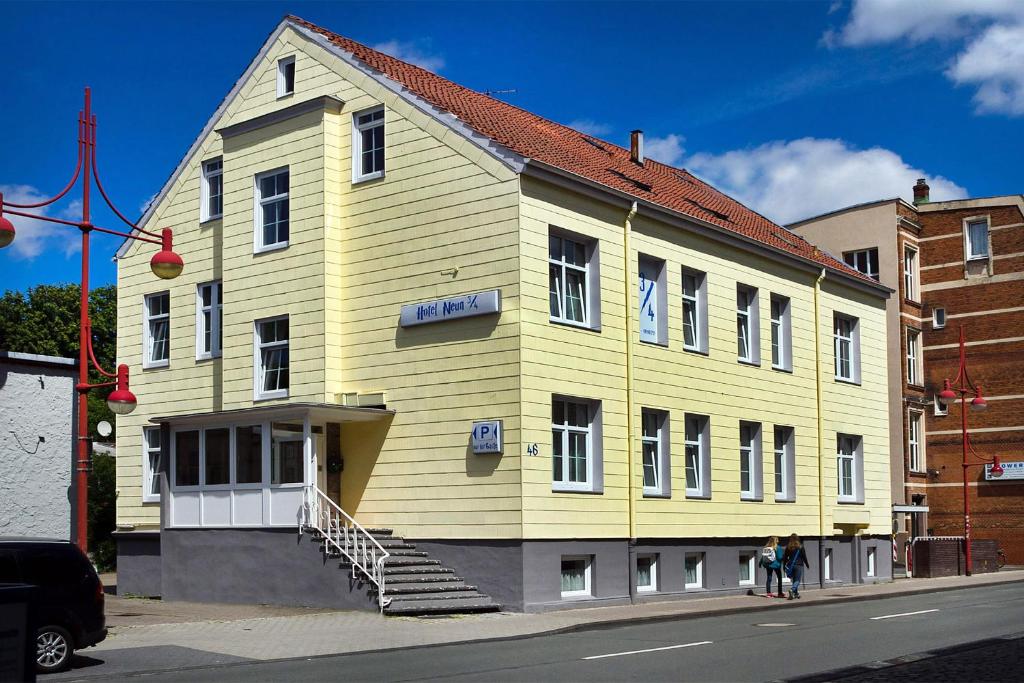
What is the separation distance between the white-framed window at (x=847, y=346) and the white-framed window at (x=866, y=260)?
48.5 feet

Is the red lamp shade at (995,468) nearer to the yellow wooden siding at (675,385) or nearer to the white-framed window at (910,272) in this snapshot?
the white-framed window at (910,272)

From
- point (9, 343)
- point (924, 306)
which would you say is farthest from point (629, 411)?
point (9, 343)

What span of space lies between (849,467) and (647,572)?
34.4 feet

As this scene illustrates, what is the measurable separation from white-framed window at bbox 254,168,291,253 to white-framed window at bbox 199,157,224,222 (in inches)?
75.5

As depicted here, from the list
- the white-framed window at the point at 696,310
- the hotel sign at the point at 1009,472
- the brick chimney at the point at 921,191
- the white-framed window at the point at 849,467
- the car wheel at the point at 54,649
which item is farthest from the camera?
the brick chimney at the point at 921,191

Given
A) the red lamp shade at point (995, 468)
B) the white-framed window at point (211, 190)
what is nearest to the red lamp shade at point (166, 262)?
→ the white-framed window at point (211, 190)

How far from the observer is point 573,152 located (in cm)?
2762

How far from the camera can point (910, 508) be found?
36.6m

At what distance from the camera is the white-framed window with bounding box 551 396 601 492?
76.6 ft

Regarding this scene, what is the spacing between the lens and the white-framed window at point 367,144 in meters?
25.5

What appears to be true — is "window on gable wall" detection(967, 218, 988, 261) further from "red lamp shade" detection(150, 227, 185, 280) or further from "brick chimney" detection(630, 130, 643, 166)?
"red lamp shade" detection(150, 227, 185, 280)

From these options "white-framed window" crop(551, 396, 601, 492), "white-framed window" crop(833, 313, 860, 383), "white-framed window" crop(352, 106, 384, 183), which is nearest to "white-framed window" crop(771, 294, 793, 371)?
"white-framed window" crop(833, 313, 860, 383)

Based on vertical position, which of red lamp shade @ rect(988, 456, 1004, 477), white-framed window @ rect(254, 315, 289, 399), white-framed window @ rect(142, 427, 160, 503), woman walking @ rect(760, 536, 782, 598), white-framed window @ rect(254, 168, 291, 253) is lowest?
woman walking @ rect(760, 536, 782, 598)

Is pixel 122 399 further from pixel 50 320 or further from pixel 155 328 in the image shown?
pixel 50 320
